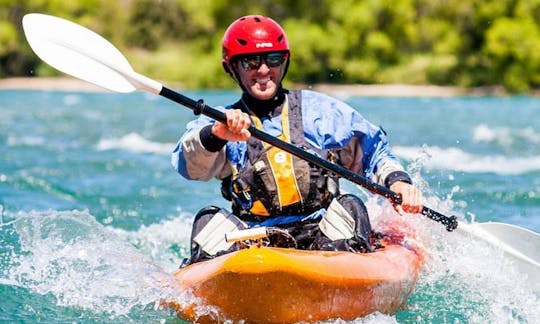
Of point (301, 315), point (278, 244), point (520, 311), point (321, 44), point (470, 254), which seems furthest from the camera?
point (321, 44)

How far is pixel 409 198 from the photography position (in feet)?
12.3

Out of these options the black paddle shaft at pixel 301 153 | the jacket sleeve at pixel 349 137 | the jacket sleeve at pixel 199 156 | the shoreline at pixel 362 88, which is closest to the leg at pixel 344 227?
the black paddle shaft at pixel 301 153

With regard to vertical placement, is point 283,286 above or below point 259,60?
below

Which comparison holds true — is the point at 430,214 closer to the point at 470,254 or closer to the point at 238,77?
the point at 470,254

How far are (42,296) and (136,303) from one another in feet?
1.90

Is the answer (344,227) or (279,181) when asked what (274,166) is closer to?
(279,181)

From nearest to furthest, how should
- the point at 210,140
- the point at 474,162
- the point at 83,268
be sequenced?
the point at 210,140 → the point at 83,268 → the point at 474,162

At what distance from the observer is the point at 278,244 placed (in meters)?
3.59

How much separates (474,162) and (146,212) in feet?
14.2

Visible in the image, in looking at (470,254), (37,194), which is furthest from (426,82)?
(470,254)

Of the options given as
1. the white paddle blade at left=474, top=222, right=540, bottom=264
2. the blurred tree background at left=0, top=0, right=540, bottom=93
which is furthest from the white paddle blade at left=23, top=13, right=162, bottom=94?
the blurred tree background at left=0, top=0, right=540, bottom=93

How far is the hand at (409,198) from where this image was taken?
3.73m

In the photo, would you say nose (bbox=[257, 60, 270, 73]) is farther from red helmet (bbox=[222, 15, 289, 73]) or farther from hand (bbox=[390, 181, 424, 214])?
hand (bbox=[390, 181, 424, 214])

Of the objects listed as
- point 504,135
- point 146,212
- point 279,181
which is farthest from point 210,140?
point 504,135
